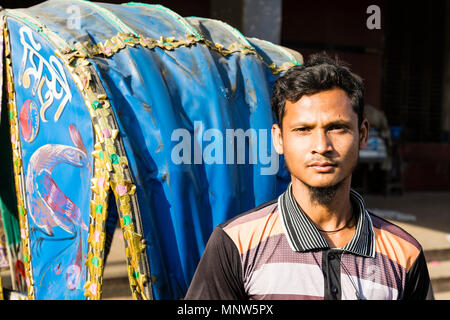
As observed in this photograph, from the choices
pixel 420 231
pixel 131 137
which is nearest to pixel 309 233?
pixel 131 137

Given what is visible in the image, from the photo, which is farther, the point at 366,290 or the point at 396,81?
the point at 396,81

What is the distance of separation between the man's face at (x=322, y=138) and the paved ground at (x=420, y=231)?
11.1 ft

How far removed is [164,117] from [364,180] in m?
7.30

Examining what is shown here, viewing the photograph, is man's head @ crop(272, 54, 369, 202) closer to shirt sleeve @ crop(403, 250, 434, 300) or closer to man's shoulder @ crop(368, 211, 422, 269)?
man's shoulder @ crop(368, 211, 422, 269)

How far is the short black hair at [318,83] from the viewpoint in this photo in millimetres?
1229

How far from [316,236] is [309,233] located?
0.06 ft

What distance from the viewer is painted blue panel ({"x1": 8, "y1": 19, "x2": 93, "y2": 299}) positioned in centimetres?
237

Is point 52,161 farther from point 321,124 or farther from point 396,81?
point 396,81

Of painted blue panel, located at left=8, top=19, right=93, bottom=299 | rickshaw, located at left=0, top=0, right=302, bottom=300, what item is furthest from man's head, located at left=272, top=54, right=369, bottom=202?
painted blue panel, located at left=8, top=19, right=93, bottom=299

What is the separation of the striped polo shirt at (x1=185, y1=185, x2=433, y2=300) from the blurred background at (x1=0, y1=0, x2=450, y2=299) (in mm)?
5147

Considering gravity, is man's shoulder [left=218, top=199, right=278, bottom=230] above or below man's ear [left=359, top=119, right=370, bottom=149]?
below

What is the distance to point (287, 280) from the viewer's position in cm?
117

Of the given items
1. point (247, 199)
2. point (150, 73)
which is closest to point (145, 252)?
point (247, 199)

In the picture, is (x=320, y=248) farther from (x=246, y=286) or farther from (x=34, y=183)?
(x=34, y=183)
